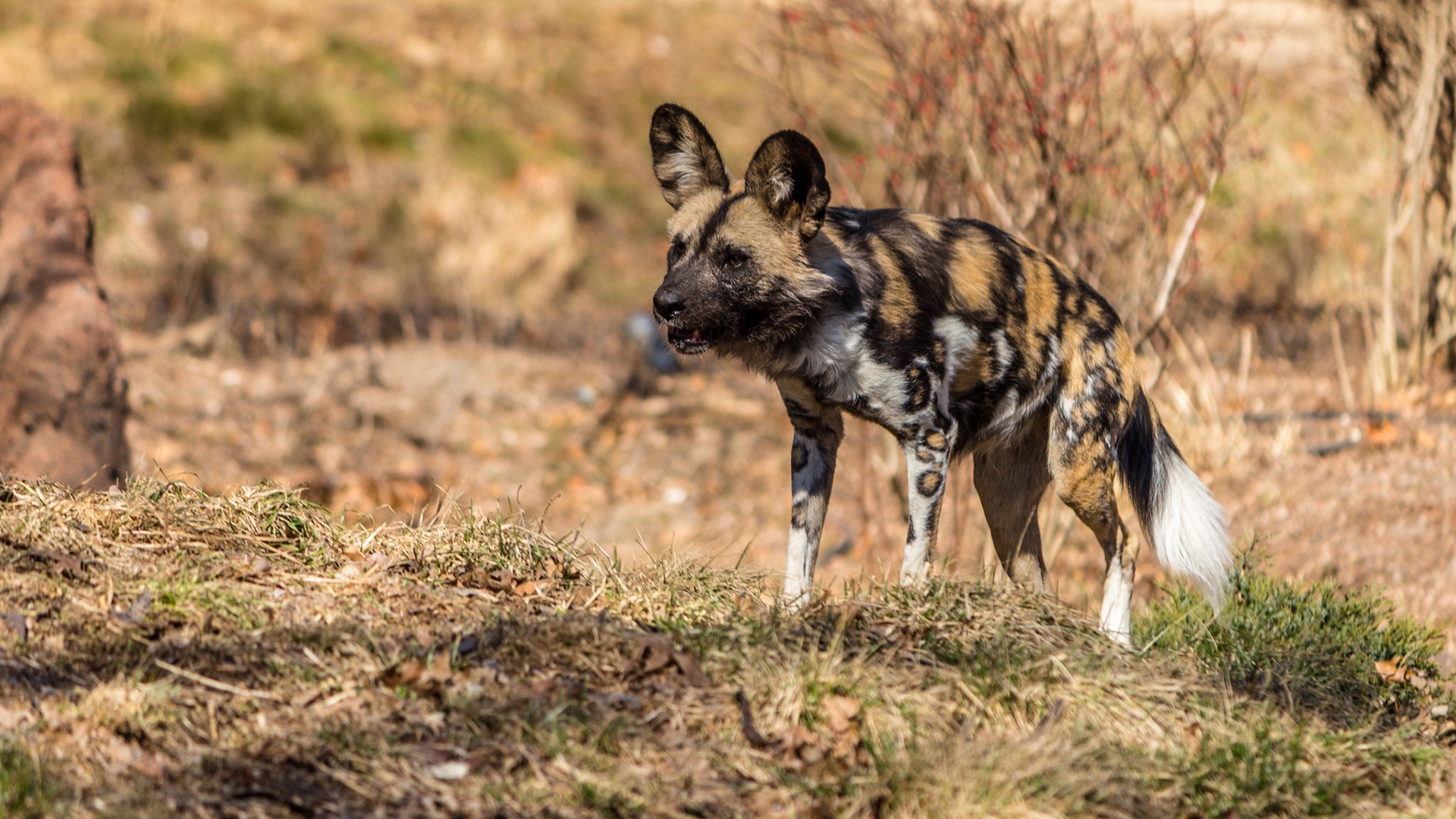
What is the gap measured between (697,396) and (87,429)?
15.9 feet

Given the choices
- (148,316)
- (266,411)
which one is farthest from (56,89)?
(266,411)

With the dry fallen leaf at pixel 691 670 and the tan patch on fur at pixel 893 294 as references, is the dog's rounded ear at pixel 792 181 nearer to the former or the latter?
the tan patch on fur at pixel 893 294

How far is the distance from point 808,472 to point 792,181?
2.88 ft

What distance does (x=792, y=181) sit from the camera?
3.46 m

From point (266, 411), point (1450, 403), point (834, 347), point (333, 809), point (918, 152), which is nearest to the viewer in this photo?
point (333, 809)

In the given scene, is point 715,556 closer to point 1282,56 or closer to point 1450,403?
point 1450,403

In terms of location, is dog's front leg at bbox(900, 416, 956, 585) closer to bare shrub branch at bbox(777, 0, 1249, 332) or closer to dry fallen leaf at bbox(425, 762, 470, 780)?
dry fallen leaf at bbox(425, 762, 470, 780)

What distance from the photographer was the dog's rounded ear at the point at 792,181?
3.39m

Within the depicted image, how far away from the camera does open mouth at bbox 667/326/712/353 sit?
346 centimetres

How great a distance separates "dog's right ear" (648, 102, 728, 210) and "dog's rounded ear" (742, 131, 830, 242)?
0.16 m

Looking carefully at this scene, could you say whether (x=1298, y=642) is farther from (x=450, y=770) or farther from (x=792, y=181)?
(x=450, y=770)

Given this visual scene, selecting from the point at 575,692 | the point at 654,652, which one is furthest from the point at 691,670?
the point at 575,692

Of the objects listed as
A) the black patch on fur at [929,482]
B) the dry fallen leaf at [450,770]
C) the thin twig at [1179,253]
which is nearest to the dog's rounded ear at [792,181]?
the black patch on fur at [929,482]

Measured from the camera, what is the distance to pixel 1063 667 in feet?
9.55
